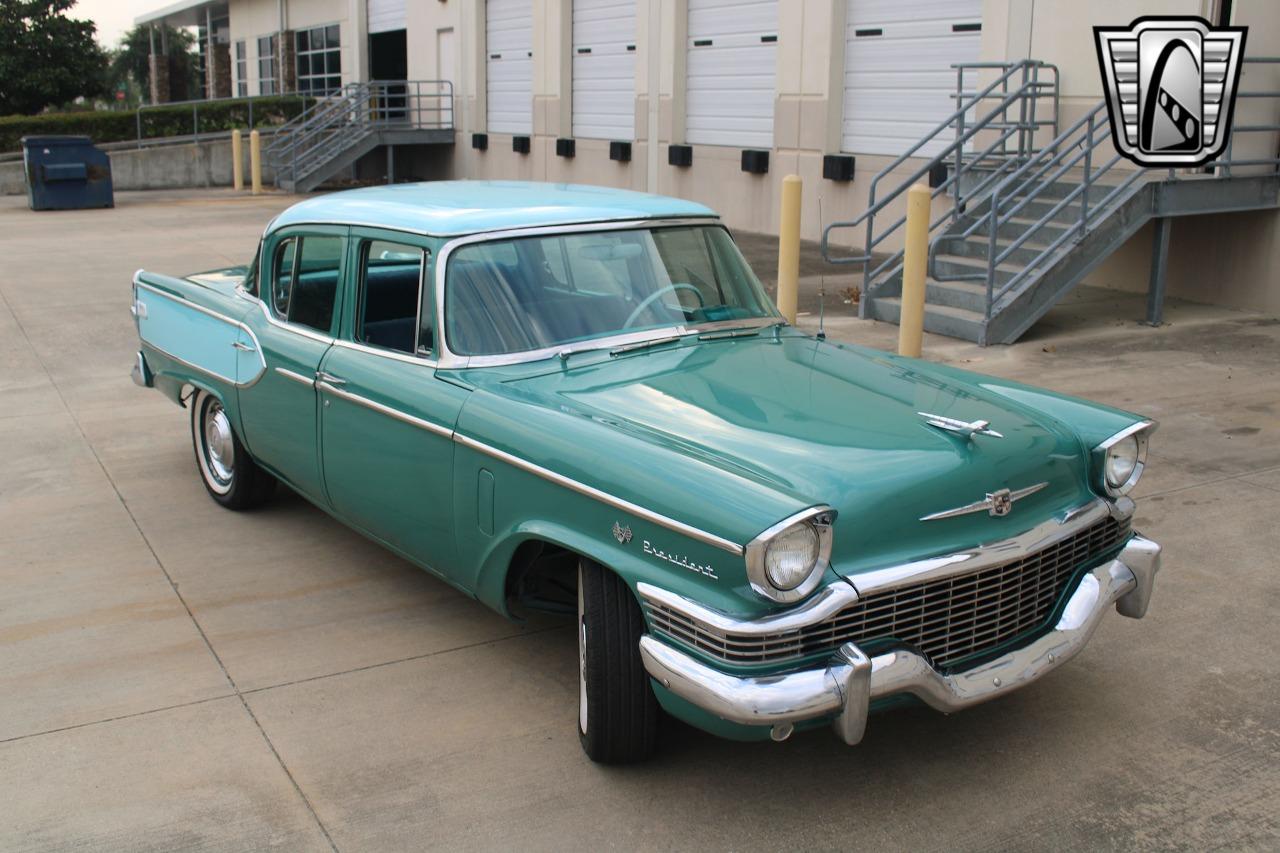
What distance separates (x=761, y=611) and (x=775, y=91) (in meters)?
15.0

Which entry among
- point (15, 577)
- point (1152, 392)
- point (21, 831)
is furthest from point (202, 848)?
point (1152, 392)

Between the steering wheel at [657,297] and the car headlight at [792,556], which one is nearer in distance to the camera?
the car headlight at [792,556]

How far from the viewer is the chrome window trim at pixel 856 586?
3270 mm

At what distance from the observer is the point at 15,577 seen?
17.9 ft

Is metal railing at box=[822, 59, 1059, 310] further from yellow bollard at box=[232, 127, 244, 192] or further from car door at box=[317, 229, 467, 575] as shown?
yellow bollard at box=[232, 127, 244, 192]

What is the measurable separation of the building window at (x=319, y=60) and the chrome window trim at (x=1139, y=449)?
3024cm

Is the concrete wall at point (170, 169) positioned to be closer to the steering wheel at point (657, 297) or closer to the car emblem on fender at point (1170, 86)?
the car emblem on fender at point (1170, 86)

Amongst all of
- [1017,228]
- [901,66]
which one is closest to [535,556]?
[1017,228]

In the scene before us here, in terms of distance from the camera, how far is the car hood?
3498 mm

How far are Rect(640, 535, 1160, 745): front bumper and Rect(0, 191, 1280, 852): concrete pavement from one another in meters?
0.38

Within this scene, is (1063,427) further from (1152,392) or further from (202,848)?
(1152,392)

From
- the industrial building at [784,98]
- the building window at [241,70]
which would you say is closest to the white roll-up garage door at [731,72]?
the industrial building at [784,98]

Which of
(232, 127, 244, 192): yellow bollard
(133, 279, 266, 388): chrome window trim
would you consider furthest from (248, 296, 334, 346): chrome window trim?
(232, 127, 244, 192): yellow bollard

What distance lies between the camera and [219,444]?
20.5 feet
